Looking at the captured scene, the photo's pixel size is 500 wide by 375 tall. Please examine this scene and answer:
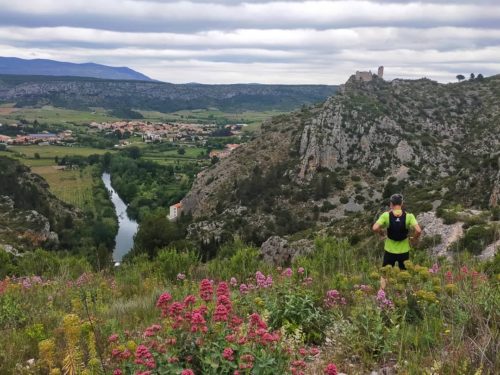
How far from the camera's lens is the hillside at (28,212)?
5785 centimetres

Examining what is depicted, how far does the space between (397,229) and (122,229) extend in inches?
3207

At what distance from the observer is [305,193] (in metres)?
58.8

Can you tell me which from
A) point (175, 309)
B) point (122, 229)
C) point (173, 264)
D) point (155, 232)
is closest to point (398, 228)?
point (173, 264)

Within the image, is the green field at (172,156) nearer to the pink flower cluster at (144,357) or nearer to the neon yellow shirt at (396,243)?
the neon yellow shirt at (396,243)

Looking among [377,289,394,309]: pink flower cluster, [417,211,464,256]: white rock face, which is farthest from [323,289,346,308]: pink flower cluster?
[417,211,464,256]: white rock face

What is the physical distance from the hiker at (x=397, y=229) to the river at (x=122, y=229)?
5458cm

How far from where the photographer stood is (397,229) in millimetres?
6797

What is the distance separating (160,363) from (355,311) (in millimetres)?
1878

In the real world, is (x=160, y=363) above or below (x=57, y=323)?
above

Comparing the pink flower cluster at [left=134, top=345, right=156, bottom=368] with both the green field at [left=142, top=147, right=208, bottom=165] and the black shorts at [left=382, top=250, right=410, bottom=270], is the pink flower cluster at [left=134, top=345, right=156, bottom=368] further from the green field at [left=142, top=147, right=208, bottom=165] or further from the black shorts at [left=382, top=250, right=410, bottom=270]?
the green field at [left=142, top=147, right=208, bottom=165]

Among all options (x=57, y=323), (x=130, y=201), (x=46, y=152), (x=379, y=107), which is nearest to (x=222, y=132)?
(x=46, y=152)

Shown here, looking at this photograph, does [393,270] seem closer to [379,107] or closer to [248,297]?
[248,297]

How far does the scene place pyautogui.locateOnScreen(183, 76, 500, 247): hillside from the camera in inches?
2159

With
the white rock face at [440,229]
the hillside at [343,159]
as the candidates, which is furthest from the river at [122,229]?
the white rock face at [440,229]
